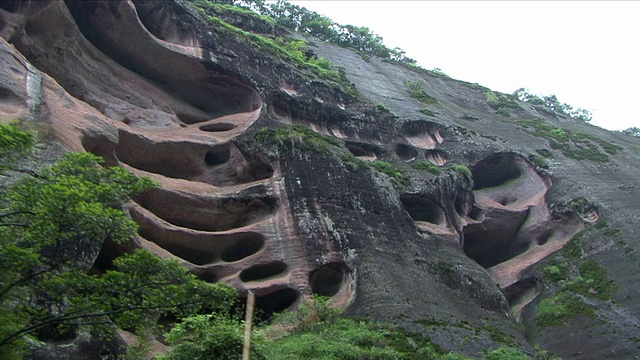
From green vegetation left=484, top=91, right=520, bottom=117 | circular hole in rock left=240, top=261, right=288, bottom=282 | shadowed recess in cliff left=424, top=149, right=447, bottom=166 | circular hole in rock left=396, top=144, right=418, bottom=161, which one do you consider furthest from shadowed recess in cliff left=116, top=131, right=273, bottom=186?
green vegetation left=484, top=91, right=520, bottom=117

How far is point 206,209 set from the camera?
60.5 feet

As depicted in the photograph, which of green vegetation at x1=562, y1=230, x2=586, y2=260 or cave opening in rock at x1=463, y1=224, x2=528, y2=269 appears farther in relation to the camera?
cave opening in rock at x1=463, y1=224, x2=528, y2=269

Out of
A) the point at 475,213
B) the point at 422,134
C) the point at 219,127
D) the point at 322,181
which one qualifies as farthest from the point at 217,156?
the point at 422,134

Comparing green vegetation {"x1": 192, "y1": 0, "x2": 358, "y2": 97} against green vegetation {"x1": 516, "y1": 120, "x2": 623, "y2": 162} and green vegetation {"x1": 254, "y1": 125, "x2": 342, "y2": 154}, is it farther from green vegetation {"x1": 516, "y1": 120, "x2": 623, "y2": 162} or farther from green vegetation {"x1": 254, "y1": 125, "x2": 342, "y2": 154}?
green vegetation {"x1": 516, "y1": 120, "x2": 623, "y2": 162}

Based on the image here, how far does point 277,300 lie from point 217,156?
19.9 feet

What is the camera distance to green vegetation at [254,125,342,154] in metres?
20.8

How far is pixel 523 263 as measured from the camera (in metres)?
22.8

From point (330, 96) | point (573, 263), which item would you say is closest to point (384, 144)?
point (330, 96)

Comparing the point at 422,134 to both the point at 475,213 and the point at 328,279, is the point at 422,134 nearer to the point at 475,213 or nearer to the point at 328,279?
the point at 475,213

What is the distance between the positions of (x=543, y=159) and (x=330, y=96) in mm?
8602

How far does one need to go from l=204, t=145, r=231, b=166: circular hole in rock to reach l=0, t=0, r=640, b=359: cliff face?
0.04 m

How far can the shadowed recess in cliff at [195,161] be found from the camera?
63.9 feet

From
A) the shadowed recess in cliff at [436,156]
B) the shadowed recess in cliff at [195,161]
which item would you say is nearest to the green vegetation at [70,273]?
the shadowed recess in cliff at [195,161]

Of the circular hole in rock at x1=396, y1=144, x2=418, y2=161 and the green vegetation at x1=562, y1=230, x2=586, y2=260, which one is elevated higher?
the circular hole in rock at x1=396, y1=144, x2=418, y2=161
